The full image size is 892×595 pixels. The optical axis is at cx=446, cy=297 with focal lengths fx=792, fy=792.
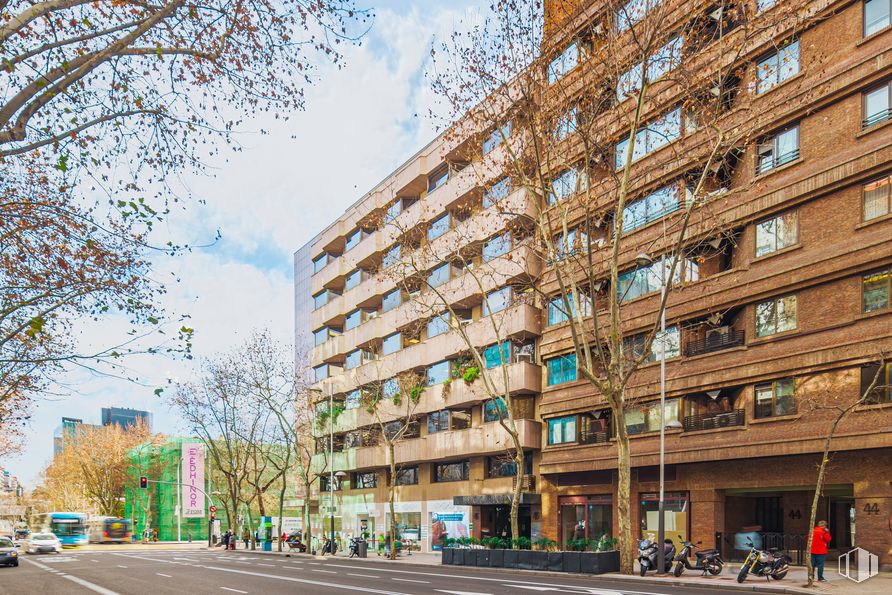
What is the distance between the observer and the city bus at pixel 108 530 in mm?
77375

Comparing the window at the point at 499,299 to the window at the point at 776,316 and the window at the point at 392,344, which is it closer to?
the window at the point at 392,344

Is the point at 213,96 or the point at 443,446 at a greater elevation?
the point at 213,96

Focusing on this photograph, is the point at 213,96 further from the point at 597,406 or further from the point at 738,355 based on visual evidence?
the point at 597,406

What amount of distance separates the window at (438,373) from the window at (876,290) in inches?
1014

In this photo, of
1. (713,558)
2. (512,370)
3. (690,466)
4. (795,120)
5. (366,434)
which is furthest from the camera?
(366,434)

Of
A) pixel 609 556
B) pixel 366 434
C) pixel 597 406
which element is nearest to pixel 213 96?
pixel 609 556

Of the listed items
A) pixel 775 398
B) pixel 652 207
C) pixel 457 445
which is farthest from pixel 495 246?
pixel 775 398

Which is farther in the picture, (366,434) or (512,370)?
(366,434)

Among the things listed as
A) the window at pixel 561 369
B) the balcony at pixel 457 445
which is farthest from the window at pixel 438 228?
the window at pixel 561 369

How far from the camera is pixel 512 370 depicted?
39688 millimetres

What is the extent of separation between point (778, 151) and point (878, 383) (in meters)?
8.95

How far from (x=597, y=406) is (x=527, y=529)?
951 cm

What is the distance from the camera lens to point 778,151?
2811cm

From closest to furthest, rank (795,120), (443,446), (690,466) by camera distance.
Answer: (795,120), (690,466), (443,446)
